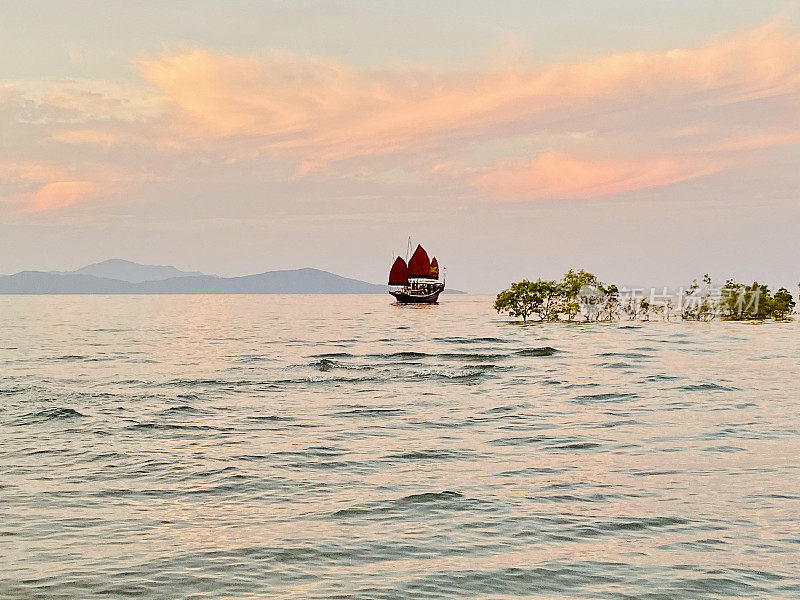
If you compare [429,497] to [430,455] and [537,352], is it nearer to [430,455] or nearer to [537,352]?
[430,455]

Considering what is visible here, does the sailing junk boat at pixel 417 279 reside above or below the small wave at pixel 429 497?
above

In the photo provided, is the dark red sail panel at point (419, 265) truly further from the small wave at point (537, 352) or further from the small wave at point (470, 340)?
the small wave at point (537, 352)

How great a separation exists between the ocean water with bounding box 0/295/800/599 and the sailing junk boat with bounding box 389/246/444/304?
12960 centimetres

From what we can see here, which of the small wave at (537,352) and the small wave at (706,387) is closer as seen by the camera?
the small wave at (706,387)

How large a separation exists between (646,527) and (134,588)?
278 inches

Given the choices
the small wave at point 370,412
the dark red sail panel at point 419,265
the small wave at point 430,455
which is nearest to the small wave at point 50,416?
the small wave at point 370,412

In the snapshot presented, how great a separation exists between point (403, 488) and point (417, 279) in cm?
15209

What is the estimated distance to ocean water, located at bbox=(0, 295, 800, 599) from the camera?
989cm

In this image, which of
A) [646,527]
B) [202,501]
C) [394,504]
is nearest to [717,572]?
[646,527]

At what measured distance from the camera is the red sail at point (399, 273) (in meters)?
164

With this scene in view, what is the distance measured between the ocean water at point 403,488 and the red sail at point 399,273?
432 ft

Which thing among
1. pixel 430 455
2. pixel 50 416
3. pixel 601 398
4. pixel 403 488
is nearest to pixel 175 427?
pixel 50 416

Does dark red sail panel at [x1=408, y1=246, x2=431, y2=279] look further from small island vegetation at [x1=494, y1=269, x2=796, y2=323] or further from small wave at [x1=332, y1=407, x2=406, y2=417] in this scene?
small wave at [x1=332, y1=407, x2=406, y2=417]

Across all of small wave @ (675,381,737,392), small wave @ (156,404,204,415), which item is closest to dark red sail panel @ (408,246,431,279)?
small wave @ (675,381,737,392)
